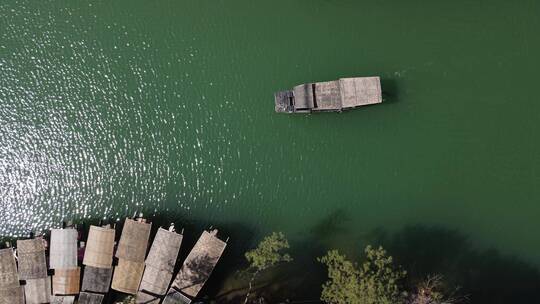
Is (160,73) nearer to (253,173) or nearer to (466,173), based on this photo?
(253,173)

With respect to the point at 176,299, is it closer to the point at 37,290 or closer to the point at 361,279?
the point at 37,290

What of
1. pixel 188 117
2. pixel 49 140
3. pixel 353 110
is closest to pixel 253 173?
pixel 188 117

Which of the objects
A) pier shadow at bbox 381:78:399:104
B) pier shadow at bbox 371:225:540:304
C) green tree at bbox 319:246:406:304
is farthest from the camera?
pier shadow at bbox 381:78:399:104

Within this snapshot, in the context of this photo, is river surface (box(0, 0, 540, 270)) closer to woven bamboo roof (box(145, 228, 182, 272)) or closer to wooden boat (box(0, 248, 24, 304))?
woven bamboo roof (box(145, 228, 182, 272))

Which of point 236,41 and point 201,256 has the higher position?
point 236,41

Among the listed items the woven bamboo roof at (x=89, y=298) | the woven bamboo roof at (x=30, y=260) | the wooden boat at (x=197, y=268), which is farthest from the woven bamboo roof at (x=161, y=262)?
the woven bamboo roof at (x=30, y=260)

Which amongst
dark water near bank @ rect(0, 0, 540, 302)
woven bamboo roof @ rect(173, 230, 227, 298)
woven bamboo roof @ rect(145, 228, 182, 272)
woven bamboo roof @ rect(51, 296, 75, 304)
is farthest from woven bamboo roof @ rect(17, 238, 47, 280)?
woven bamboo roof @ rect(173, 230, 227, 298)
